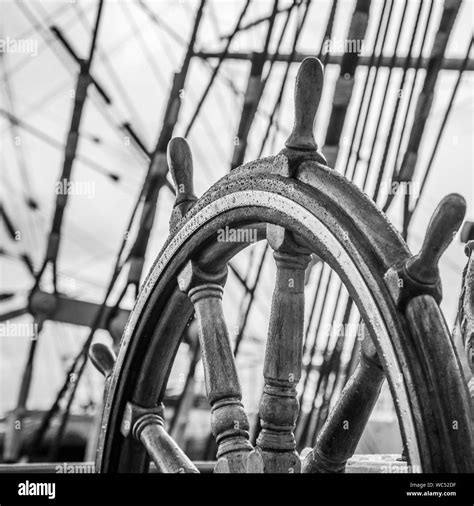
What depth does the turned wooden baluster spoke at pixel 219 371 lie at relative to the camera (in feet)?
3.20

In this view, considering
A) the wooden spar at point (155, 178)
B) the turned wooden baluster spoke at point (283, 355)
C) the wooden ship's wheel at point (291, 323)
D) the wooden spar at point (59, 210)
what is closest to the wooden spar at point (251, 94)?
the wooden spar at point (155, 178)

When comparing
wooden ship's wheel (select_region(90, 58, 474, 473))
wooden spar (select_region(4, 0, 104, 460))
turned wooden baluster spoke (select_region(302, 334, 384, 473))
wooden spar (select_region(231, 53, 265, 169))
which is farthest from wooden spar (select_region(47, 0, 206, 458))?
turned wooden baluster spoke (select_region(302, 334, 384, 473))

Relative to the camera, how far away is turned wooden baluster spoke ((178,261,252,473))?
976mm

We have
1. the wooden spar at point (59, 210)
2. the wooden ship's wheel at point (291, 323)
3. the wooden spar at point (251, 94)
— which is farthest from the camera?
the wooden spar at point (59, 210)

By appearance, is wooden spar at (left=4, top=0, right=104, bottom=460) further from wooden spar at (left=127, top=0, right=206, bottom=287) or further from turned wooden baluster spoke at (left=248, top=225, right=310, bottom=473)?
turned wooden baluster spoke at (left=248, top=225, right=310, bottom=473)

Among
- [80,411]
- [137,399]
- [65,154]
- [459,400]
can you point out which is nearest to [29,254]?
[65,154]

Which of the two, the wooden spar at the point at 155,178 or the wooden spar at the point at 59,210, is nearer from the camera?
the wooden spar at the point at 155,178

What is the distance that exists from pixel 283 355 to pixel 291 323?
0.11 feet

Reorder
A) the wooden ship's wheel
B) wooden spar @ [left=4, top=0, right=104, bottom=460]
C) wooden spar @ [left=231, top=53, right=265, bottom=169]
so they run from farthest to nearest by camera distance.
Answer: wooden spar @ [left=4, top=0, right=104, bottom=460]
wooden spar @ [left=231, top=53, right=265, bottom=169]
the wooden ship's wheel

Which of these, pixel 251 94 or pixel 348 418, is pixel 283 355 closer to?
pixel 348 418

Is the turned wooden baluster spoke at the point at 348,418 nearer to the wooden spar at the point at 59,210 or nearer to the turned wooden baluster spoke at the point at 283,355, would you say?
the turned wooden baluster spoke at the point at 283,355

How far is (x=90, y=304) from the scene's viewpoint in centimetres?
770

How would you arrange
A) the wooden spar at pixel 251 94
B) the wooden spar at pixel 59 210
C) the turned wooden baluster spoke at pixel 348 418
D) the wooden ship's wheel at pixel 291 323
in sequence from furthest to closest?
the wooden spar at pixel 59 210 → the wooden spar at pixel 251 94 → the turned wooden baluster spoke at pixel 348 418 → the wooden ship's wheel at pixel 291 323
